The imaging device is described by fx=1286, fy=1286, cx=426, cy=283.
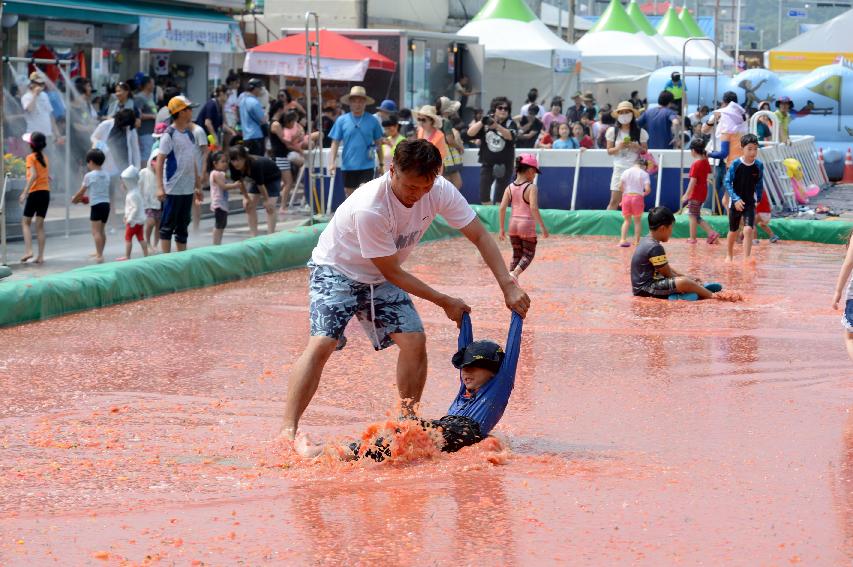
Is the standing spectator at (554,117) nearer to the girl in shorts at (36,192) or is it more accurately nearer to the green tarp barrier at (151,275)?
the green tarp barrier at (151,275)

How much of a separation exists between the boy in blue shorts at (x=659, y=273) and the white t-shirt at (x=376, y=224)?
563 centimetres

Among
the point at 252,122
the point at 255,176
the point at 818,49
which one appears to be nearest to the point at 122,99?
the point at 252,122

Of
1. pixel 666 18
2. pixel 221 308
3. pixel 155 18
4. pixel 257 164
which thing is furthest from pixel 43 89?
pixel 666 18

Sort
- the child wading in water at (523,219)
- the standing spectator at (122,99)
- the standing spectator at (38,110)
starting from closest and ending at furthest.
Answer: the child wading in water at (523,219) < the standing spectator at (38,110) < the standing spectator at (122,99)

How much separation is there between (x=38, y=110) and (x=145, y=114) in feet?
9.75

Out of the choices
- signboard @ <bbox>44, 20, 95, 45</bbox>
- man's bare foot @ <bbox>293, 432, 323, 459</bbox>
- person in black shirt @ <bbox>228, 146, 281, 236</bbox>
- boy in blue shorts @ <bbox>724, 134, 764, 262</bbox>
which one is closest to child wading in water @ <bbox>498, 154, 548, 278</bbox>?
boy in blue shorts @ <bbox>724, 134, 764, 262</bbox>

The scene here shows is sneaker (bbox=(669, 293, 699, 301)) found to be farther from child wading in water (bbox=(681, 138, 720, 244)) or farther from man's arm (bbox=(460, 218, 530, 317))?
man's arm (bbox=(460, 218, 530, 317))

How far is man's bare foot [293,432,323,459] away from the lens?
5.91m

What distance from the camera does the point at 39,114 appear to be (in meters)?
16.5

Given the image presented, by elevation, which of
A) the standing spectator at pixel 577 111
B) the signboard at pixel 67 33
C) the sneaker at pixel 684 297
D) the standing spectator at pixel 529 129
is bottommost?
the sneaker at pixel 684 297

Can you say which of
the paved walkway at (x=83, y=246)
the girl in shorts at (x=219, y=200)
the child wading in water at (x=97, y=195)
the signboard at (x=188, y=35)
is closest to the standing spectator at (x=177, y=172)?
the child wading in water at (x=97, y=195)

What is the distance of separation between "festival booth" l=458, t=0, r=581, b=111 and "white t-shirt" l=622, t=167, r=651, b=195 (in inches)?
549

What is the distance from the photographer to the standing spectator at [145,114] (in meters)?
19.0

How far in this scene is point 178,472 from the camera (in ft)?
19.3
